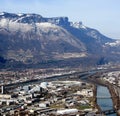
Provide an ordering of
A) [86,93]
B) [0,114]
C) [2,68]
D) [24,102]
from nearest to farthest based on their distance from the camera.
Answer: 1. [0,114]
2. [24,102]
3. [86,93]
4. [2,68]

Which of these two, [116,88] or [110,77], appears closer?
[116,88]

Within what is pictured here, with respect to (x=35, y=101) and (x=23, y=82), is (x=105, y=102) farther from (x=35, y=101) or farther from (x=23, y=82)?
(x=23, y=82)

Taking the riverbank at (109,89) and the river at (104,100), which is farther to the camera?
the river at (104,100)

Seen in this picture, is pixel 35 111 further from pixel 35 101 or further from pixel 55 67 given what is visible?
pixel 55 67

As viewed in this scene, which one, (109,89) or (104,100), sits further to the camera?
(109,89)

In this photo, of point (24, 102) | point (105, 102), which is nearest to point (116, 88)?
point (105, 102)

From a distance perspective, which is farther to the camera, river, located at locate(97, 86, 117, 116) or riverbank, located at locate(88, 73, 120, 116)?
river, located at locate(97, 86, 117, 116)

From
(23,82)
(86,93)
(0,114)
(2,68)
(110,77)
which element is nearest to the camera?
(0,114)

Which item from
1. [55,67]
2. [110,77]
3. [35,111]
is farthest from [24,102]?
[55,67]

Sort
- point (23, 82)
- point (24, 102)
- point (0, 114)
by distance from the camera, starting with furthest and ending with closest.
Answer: point (23, 82) → point (24, 102) → point (0, 114)
